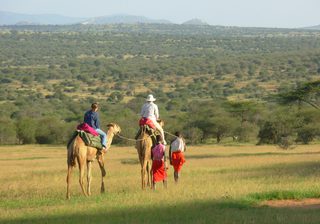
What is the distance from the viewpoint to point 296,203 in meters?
15.9

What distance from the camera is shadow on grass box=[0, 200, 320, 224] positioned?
12.9 metres

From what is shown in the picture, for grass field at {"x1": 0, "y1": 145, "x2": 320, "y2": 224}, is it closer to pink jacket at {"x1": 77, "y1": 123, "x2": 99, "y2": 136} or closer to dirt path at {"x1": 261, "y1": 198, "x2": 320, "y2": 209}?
dirt path at {"x1": 261, "y1": 198, "x2": 320, "y2": 209}

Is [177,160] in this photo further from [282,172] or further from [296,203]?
[296,203]

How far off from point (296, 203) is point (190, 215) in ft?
10.9

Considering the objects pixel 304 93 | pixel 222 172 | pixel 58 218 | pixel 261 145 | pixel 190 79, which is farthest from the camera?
pixel 190 79

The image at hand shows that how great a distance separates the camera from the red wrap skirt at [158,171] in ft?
63.6

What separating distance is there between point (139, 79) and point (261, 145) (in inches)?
3651

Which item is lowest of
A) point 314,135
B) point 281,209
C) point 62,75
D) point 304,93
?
point 62,75

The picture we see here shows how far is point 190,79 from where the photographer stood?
5792 inches

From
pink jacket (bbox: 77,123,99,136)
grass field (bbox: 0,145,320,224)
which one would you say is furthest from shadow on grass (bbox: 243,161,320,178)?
pink jacket (bbox: 77,123,99,136)

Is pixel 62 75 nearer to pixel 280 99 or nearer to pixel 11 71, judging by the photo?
pixel 11 71

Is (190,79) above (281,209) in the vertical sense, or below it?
below

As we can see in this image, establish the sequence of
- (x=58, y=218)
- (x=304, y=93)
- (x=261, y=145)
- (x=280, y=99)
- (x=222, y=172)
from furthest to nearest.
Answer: (x=261, y=145)
(x=280, y=99)
(x=304, y=93)
(x=222, y=172)
(x=58, y=218)

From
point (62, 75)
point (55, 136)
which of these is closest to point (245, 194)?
point (55, 136)
